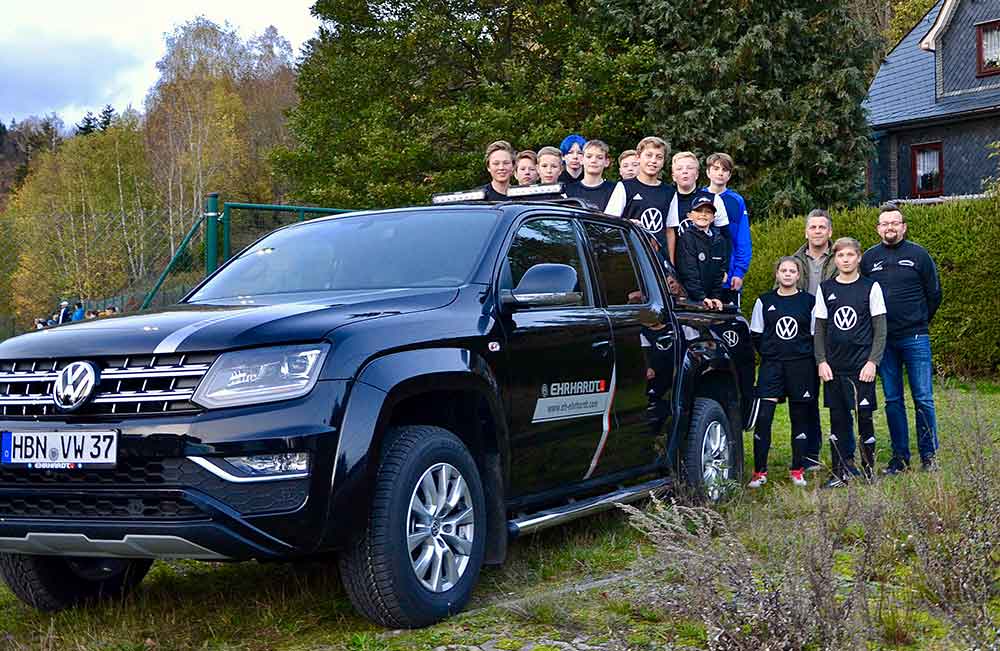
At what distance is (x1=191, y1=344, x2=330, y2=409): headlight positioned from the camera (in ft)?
13.3

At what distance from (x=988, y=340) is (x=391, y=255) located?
42.8ft

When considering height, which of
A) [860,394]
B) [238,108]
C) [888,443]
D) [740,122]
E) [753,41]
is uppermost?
[238,108]

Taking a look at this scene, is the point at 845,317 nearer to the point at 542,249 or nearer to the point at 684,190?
the point at 684,190

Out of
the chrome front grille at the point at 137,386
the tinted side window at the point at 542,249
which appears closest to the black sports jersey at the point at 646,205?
the tinted side window at the point at 542,249

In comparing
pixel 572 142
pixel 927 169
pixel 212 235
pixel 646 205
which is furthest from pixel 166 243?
pixel 927 169

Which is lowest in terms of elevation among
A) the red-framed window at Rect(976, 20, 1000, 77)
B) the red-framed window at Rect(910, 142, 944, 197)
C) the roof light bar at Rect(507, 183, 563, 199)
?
the roof light bar at Rect(507, 183, 563, 199)

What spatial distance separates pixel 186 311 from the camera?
15.6 feet

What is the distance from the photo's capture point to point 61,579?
514cm

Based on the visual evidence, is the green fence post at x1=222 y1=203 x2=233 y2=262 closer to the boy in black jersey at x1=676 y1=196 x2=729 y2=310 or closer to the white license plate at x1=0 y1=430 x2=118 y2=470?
the boy in black jersey at x1=676 y1=196 x2=729 y2=310

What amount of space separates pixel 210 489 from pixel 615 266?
2.93 metres

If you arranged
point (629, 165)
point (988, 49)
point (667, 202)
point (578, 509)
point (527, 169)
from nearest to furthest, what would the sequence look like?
point (578, 509)
point (667, 202)
point (629, 165)
point (527, 169)
point (988, 49)

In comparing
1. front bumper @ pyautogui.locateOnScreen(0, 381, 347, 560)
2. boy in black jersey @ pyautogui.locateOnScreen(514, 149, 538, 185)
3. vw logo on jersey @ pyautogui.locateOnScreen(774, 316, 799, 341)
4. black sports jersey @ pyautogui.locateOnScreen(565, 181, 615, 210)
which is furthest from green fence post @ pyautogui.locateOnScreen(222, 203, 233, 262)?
front bumper @ pyautogui.locateOnScreen(0, 381, 347, 560)


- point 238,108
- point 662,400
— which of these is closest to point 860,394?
point 662,400

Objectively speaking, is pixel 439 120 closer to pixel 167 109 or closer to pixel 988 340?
pixel 988 340
